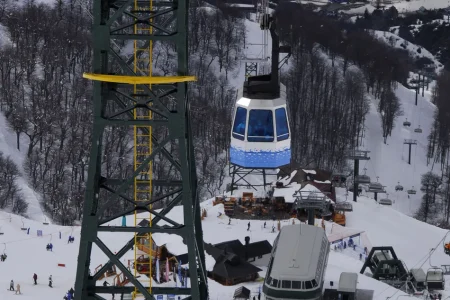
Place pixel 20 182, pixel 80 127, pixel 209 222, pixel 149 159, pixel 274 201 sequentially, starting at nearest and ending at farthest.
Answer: pixel 149 159 < pixel 209 222 < pixel 274 201 < pixel 20 182 < pixel 80 127

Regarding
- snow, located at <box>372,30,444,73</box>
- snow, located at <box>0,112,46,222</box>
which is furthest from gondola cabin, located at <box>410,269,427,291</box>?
snow, located at <box>372,30,444,73</box>

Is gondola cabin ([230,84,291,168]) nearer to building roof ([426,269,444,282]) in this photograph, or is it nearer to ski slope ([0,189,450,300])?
ski slope ([0,189,450,300])

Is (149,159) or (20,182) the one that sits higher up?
(149,159)

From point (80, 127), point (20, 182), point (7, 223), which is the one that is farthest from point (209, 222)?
point (80, 127)

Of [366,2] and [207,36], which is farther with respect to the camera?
[366,2]

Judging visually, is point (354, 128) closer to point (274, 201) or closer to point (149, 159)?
point (274, 201)

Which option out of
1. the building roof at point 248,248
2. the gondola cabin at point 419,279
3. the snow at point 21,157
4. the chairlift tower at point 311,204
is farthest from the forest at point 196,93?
the gondola cabin at point 419,279

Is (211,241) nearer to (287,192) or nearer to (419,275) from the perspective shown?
(287,192)
